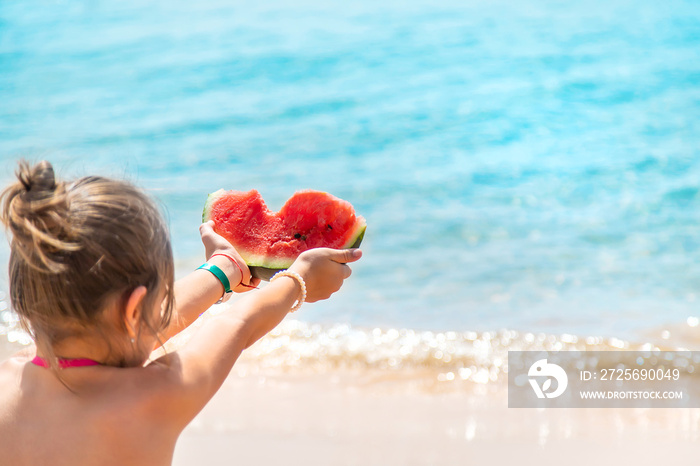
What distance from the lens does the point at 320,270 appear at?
207 centimetres

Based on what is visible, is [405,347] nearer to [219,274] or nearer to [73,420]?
[219,274]

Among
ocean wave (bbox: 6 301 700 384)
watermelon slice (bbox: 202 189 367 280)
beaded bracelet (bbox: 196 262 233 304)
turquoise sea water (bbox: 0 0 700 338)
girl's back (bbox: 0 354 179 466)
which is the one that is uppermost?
turquoise sea water (bbox: 0 0 700 338)

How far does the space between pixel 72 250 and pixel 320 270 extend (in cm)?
85

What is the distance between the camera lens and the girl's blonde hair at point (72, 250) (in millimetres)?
1366

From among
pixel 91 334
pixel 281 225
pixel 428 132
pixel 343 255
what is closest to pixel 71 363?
pixel 91 334

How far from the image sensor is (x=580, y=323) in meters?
4.73

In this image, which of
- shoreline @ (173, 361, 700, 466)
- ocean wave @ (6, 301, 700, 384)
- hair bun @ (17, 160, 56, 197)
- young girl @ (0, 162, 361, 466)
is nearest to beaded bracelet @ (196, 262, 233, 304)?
young girl @ (0, 162, 361, 466)

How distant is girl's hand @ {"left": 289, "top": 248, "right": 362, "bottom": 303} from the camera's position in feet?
6.69

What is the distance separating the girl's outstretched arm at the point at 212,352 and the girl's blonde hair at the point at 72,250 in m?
0.13

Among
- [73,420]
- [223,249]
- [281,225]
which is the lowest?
[73,420]

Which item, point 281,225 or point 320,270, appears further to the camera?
point 281,225

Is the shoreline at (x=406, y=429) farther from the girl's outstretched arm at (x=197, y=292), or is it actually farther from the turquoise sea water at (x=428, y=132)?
the girl's outstretched arm at (x=197, y=292)

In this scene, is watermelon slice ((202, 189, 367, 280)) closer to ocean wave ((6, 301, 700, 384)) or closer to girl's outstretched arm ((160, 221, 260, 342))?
girl's outstretched arm ((160, 221, 260, 342))

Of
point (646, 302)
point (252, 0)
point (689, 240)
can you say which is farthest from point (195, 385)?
point (252, 0)
